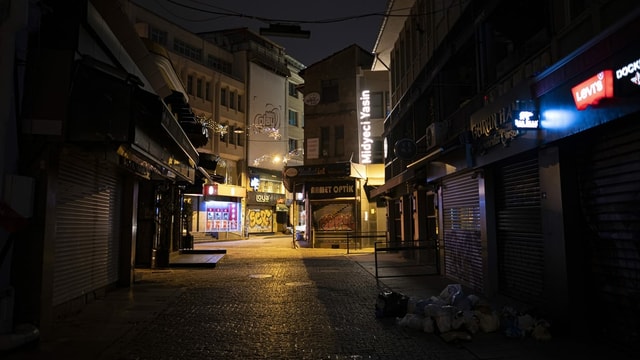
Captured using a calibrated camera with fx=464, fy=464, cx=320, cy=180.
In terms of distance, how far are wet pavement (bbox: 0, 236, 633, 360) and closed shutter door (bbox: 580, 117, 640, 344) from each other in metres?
0.53

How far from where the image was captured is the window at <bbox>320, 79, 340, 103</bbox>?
31578mm

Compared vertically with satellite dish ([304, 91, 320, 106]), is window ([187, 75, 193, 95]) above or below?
above

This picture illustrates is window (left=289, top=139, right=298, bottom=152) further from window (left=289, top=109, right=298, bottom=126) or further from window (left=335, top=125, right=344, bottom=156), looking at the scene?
window (left=335, top=125, right=344, bottom=156)

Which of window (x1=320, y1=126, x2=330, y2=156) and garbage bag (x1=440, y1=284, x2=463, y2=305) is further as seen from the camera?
window (x1=320, y1=126, x2=330, y2=156)

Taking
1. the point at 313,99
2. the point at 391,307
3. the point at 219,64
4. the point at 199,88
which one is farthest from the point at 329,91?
the point at 391,307

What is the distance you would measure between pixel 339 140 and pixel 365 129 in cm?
345

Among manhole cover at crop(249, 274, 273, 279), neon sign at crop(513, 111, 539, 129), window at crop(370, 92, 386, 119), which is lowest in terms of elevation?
manhole cover at crop(249, 274, 273, 279)

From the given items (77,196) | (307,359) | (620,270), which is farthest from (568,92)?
(77,196)

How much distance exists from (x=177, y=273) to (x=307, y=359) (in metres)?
10.1

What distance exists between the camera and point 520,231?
348 inches

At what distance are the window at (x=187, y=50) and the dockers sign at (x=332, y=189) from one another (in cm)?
1913

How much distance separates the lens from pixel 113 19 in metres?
11.1

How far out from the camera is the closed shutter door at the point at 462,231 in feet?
36.1

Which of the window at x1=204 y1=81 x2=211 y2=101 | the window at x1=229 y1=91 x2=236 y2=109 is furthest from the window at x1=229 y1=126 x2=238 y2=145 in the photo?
the window at x1=204 y1=81 x2=211 y2=101
